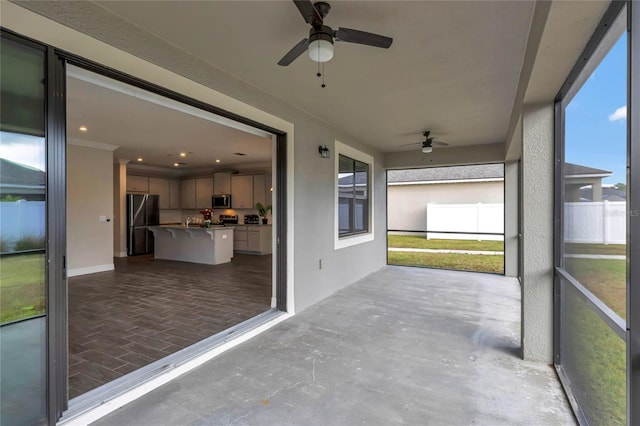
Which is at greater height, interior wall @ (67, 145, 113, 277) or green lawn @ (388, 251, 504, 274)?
interior wall @ (67, 145, 113, 277)

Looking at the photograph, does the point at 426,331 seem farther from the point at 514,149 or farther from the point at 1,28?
the point at 1,28

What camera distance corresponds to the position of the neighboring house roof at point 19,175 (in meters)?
1.53

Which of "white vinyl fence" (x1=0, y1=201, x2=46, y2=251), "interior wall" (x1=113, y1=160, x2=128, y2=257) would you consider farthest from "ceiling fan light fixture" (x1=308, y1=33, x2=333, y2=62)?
"interior wall" (x1=113, y1=160, x2=128, y2=257)

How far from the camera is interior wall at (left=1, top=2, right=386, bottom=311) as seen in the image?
5.88 ft

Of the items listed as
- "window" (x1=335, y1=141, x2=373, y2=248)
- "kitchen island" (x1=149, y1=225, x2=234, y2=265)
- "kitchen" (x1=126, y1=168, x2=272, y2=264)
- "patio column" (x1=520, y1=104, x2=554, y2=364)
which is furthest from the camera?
"kitchen" (x1=126, y1=168, x2=272, y2=264)

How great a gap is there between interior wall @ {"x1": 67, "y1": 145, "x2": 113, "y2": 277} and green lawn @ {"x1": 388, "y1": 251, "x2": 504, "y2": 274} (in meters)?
6.42

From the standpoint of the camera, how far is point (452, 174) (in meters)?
11.2

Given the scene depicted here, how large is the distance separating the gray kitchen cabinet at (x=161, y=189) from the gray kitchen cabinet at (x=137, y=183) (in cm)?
16

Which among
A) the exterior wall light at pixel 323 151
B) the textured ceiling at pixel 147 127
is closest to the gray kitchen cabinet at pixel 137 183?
the textured ceiling at pixel 147 127

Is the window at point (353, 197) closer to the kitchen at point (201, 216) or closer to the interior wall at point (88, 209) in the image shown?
the kitchen at point (201, 216)

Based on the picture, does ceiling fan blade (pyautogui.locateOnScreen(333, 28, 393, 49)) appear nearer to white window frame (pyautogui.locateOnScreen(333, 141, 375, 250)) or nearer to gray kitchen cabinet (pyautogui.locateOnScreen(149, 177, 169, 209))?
white window frame (pyautogui.locateOnScreen(333, 141, 375, 250))

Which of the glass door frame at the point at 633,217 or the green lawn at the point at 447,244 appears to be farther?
the green lawn at the point at 447,244

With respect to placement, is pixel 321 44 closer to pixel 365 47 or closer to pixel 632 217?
pixel 365 47

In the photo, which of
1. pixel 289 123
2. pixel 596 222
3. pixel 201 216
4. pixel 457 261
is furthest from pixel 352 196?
pixel 201 216
